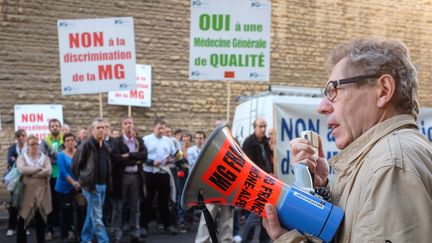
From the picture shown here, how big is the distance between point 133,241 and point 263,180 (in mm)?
6621

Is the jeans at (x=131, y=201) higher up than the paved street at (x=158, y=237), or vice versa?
the jeans at (x=131, y=201)

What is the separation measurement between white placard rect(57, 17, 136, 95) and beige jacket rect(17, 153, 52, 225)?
1.65m

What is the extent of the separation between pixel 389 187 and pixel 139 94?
12.6m

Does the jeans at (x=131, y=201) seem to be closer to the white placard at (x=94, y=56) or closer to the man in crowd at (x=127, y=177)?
the man in crowd at (x=127, y=177)

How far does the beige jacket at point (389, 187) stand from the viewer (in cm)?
134

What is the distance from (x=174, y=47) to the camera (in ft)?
47.6

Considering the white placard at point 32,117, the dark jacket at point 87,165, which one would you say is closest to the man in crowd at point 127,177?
the dark jacket at point 87,165

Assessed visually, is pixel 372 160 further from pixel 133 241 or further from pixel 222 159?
pixel 133 241

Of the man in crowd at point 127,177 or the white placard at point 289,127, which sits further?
the man in crowd at point 127,177

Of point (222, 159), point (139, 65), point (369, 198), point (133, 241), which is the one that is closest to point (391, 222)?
point (369, 198)

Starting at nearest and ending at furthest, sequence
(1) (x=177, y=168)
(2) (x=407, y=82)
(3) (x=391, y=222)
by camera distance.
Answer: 1. (3) (x=391, y=222)
2. (2) (x=407, y=82)
3. (1) (x=177, y=168)

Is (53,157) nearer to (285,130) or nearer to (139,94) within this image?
(285,130)

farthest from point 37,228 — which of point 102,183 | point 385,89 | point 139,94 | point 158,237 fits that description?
point 139,94

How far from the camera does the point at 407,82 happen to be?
1.64m
